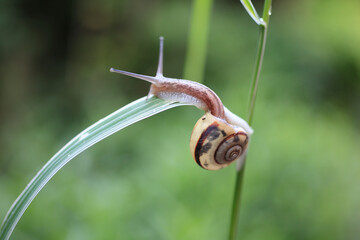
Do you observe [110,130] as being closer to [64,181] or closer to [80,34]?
[64,181]

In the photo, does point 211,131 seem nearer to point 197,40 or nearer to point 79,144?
point 79,144

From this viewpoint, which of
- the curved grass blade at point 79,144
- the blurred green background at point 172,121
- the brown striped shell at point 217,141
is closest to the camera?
the curved grass blade at point 79,144

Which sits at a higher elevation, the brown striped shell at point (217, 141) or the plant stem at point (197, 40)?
the plant stem at point (197, 40)

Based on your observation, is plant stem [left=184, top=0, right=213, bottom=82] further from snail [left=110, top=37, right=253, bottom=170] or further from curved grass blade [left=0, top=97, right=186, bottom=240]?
curved grass blade [left=0, top=97, right=186, bottom=240]

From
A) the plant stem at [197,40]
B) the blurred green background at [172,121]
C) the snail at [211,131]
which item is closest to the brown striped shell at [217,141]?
the snail at [211,131]

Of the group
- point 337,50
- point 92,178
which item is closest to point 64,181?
point 92,178

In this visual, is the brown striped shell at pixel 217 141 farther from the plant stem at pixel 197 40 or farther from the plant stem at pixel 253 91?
the plant stem at pixel 197 40
